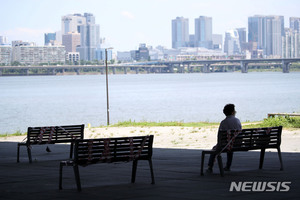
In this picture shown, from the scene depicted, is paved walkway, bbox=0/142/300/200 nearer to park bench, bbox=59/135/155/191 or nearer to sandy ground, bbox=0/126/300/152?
park bench, bbox=59/135/155/191

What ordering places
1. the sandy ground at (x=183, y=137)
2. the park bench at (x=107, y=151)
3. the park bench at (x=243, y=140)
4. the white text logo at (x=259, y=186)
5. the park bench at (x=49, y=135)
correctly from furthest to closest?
1. the sandy ground at (x=183, y=137)
2. the park bench at (x=49, y=135)
3. the park bench at (x=243, y=140)
4. the park bench at (x=107, y=151)
5. the white text logo at (x=259, y=186)

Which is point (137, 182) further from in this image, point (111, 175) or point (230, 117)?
point (230, 117)

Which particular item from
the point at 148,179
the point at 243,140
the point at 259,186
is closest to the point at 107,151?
the point at 148,179

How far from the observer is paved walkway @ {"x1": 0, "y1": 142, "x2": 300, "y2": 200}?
31.4 feet

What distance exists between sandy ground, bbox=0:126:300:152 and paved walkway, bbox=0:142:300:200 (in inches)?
135

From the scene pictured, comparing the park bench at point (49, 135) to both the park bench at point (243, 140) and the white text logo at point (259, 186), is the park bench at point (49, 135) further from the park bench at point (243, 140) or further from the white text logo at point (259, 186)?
the white text logo at point (259, 186)

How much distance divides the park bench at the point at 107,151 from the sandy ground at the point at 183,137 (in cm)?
724

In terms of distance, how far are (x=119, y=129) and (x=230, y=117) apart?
1693 centimetres

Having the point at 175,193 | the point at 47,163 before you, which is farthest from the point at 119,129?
the point at 175,193

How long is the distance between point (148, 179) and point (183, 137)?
473 inches

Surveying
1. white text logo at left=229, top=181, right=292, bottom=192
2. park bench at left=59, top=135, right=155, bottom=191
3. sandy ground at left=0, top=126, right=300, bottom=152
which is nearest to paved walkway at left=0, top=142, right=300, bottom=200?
white text logo at left=229, top=181, right=292, bottom=192

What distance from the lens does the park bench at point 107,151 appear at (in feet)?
33.6

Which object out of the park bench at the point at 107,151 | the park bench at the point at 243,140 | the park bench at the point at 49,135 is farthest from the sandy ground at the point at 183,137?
the park bench at the point at 107,151

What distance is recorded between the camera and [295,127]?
26109mm
